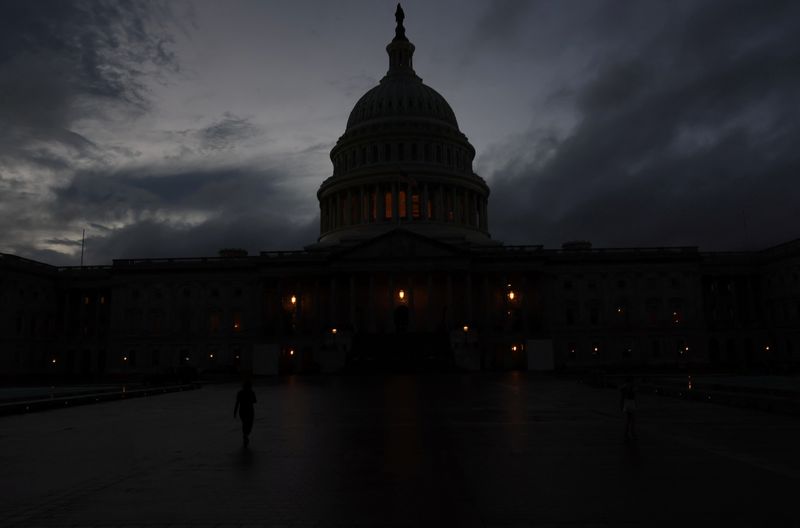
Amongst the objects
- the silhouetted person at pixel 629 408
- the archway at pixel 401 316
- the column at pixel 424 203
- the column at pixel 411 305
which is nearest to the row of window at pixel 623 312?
the archway at pixel 401 316

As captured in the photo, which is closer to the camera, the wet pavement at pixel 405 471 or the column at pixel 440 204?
the wet pavement at pixel 405 471

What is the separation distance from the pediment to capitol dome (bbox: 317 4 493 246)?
43.1 feet

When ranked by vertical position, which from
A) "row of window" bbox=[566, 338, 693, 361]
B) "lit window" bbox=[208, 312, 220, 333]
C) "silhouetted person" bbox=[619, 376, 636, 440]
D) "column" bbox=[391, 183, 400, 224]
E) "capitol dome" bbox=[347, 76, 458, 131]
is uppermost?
"capitol dome" bbox=[347, 76, 458, 131]

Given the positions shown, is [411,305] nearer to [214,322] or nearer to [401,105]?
[214,322]

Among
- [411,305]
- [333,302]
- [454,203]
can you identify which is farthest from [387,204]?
[411,305]

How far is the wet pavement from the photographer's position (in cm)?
1058

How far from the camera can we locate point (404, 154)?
112m

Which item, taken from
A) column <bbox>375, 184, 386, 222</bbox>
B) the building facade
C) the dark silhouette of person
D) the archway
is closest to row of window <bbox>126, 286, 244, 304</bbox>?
the building facade

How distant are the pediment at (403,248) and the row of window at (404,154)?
27.4 m

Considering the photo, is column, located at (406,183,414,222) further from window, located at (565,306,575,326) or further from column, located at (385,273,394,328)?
window, located at (565,306,575,326)

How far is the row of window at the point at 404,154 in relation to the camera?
4424 inches

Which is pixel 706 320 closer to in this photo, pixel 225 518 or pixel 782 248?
pixel 782 248

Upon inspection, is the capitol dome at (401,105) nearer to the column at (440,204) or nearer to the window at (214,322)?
the column at (440,204)

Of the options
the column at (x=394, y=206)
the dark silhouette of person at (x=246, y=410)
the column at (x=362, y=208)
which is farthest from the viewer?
the column at (x=362, y=208)
